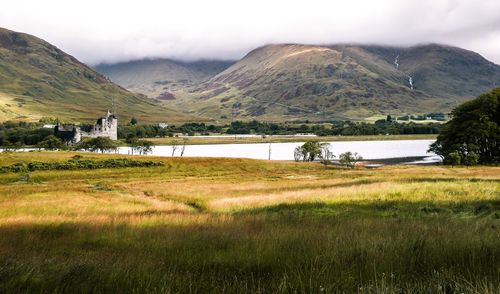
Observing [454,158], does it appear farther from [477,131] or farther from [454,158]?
[477,131]

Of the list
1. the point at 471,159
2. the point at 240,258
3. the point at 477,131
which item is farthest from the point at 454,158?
the point at 240,258

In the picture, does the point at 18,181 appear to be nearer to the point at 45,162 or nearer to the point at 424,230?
the point at 45,162

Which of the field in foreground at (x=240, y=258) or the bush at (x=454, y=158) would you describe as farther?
the bush at (x=454, y=158)

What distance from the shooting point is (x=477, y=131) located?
9456cm

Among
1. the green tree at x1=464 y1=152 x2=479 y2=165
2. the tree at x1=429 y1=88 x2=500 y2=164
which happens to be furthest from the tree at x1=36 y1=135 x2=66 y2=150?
the green tree at x1=464 y1=152 x2=479 y2=165

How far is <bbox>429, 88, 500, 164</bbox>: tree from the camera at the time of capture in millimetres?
95438

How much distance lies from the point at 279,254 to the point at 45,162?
283 ft

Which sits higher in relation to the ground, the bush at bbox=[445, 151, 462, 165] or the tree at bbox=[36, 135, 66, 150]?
the tree at bbox=[36, 135, 66, 150]

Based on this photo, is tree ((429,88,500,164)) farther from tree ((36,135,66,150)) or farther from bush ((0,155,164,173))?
tree ((36,135,66,150))

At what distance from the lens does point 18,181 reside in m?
70.1

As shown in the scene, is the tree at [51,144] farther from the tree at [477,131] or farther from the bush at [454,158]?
the bush at [454,158]

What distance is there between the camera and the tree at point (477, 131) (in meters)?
95.4

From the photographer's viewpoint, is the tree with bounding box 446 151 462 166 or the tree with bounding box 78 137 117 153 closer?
the tree with bounding box 446 151 462 166

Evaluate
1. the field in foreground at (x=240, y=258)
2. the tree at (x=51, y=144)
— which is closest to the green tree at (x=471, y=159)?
the field in foreground at (x=240, y=258)
